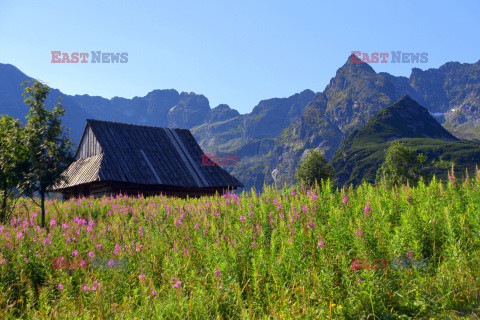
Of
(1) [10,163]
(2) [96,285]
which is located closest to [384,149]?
(1) [10,163]

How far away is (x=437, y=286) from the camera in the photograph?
15.1 feet

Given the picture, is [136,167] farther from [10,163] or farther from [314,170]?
[314,170]

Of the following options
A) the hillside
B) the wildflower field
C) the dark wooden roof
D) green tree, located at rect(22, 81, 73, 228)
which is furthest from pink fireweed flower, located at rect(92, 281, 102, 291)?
the hillside

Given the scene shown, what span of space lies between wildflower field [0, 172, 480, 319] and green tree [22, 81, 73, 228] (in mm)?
4394

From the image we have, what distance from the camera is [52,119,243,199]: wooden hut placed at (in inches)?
926

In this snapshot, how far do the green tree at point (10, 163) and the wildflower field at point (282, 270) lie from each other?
4754 mm

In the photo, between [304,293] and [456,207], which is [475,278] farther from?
[304,293]

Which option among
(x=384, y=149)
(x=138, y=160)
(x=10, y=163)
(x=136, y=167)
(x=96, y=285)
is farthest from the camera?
(x=384, y=149)

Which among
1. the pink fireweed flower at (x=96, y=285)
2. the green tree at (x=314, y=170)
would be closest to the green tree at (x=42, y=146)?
the pink fireweed flower at (x=96, y=285)

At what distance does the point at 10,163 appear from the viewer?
37.2ft

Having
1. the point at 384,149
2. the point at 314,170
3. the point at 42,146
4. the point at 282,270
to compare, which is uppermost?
the point at 384,149

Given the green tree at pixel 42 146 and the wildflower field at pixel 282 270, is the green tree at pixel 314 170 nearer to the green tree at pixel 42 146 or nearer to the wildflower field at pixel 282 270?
the green tree at pixel 42 146

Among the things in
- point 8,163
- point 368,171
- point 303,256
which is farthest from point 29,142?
point 368,171

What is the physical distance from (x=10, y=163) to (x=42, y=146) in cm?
108
